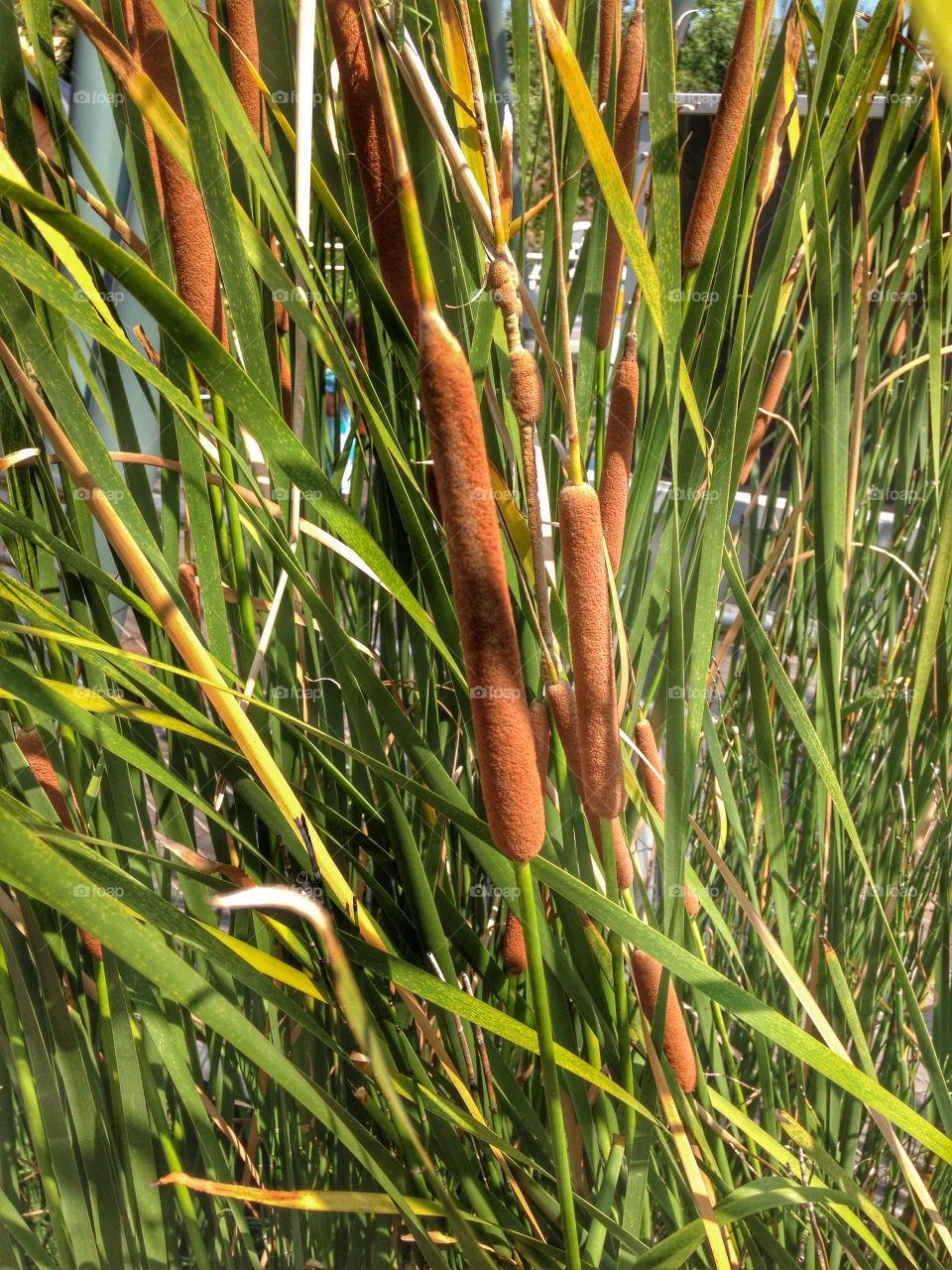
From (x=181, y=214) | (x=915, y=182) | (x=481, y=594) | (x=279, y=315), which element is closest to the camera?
(x=481, y=594)

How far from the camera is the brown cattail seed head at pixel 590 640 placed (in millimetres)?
224

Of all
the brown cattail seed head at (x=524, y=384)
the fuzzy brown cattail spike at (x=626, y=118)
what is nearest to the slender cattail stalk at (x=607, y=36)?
the fuzzy brown cattail spike at (x=626, y=118)

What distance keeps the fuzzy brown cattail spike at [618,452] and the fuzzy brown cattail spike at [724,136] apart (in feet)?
0.16

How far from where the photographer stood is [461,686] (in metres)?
0.36

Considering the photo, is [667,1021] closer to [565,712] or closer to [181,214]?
[565,712]

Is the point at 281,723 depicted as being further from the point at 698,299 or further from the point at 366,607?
the point at 698,299

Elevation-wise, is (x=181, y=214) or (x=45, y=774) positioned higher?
(x=181, y=214)

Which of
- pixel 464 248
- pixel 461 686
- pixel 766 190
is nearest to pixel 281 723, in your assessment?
pixel 461 686

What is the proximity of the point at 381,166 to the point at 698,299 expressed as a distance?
0.13 metres

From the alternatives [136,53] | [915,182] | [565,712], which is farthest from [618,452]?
[915,182]

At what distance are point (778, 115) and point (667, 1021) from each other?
1.12ft

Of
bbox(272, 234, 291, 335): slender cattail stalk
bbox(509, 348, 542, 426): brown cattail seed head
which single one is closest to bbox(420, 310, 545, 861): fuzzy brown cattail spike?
bbox(509, 348, 542, 426): brown cattail seed head

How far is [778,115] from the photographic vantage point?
0.40 metres

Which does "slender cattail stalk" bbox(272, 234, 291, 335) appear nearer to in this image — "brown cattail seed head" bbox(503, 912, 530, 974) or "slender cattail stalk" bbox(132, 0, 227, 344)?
"slender cattail stalk" bbox(132, 0, 227, 344)
